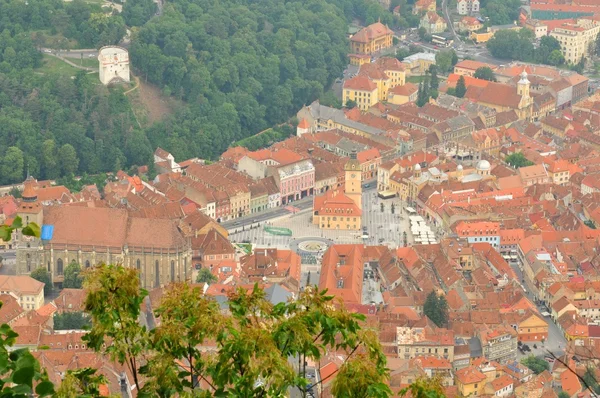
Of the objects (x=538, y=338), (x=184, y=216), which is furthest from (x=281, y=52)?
(x=538, y=338)

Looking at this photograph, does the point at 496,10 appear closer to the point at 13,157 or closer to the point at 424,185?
the point at 424,185

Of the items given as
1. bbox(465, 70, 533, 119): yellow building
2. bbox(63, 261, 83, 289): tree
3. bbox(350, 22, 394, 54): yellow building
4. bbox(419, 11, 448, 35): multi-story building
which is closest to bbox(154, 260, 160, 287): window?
bbox(63, 261, 83, 289): tree

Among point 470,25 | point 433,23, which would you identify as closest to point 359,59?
point 433,23

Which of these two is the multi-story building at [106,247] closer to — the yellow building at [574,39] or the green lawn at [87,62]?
the green lawn at [87,62]

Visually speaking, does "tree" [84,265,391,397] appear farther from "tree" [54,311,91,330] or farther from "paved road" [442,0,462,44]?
"paved road" [442,0,462,44]

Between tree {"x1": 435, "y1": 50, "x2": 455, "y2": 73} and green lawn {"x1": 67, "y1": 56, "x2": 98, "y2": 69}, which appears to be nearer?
green lawn {"x1": 67, "y1": 56, "x2": 98, "y2": 69}

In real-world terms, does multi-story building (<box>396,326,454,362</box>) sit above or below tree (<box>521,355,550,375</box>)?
above
